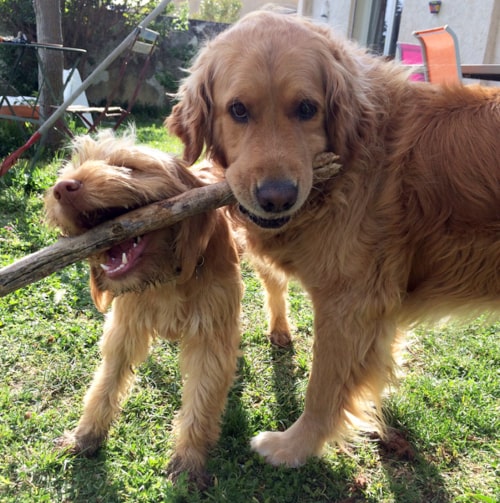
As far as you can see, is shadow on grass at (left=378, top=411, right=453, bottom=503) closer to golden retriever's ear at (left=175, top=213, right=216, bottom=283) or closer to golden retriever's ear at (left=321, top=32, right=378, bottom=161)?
golden retriever's ear at (left=175, top=213, right=216, bottom=283)

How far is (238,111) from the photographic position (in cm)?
241

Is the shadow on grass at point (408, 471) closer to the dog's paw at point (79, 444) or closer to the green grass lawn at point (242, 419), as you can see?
the green grass lawn at point (242, 419)

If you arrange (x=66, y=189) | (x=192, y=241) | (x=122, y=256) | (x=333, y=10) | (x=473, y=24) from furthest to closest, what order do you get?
(x=333, y=10) → (x=473, y=24) → (x=192, y=241) → (x=122, y=256) → (x=66, y=189)

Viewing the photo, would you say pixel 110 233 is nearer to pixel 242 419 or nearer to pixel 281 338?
pixel 242 419

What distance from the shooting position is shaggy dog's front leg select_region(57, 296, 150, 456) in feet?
8.64

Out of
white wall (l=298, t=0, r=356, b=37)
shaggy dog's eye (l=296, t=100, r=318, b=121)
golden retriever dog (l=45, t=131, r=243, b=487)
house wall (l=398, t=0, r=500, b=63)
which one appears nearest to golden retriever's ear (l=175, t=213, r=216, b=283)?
golden retriever dog (l=45, t=131, r=243, b=487)

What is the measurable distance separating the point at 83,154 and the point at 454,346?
9.36 feet

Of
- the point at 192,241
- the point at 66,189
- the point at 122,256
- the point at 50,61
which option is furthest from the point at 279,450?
the point at 50,61

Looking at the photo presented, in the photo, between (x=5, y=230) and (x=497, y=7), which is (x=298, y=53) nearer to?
(x=5, y=230)

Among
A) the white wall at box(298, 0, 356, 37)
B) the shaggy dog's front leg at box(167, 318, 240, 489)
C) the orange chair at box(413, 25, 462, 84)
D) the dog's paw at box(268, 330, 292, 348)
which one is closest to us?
the shaggy dog's front leg at box(167, 318, 240, 489)

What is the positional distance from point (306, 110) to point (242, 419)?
5.80 ft

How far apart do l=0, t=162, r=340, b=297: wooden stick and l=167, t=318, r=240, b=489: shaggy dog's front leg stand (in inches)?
28.3

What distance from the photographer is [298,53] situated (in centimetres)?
236

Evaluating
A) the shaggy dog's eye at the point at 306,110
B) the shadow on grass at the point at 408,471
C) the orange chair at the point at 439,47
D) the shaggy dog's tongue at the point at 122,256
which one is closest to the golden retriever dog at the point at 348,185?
the shaggy dog's eye at the point at 306,110
